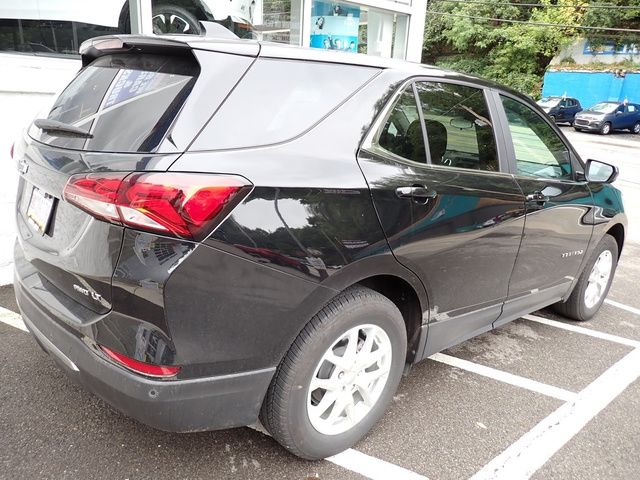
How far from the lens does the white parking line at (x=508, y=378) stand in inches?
120

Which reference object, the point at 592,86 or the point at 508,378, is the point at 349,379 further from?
the point at 592,86

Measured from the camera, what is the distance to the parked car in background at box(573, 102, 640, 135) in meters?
25.1

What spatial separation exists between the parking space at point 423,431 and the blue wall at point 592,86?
33.8 meters

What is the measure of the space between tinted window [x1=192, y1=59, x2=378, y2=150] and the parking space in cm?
141

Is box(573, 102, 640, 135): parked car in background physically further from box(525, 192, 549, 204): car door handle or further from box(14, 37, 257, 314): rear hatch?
box(14, 37, 257, 314): rear hatch

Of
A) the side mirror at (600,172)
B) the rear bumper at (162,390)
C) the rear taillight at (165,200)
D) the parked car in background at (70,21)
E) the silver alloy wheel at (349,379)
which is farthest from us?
the parked car in background at (70,21)

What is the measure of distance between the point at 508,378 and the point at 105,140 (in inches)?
104

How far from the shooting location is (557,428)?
2701 mm

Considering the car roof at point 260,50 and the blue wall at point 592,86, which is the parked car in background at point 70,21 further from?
the blue wall at point 592,86

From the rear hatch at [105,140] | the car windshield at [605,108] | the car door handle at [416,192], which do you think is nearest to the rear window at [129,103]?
the rear hatch at [105,140]

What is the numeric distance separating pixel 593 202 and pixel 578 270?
504mm

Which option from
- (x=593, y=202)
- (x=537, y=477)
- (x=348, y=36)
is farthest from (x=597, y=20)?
(x=537, y=477)

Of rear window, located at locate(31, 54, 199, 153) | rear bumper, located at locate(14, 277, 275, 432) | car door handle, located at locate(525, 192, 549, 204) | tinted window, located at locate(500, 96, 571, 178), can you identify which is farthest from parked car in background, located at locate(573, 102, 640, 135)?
rear bumper, located at locate(14, 277, 275, 432)

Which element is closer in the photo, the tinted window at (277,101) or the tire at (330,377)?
the tinted window at (277,101)
